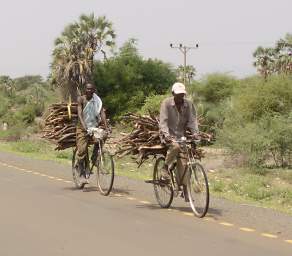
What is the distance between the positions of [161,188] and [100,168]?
201 cm

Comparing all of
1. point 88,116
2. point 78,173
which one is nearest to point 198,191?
point 88,116

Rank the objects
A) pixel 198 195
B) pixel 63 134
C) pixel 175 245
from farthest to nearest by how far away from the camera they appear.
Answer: pixel 63 134, pixel 198 195, pixel 175 245

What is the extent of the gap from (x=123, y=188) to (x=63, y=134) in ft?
6.82

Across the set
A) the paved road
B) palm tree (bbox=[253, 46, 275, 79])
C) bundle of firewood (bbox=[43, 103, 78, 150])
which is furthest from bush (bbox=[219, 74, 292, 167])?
palm tree (bbox=[253, 46, 275, 79])

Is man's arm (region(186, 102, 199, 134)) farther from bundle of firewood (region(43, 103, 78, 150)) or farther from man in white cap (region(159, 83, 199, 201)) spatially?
bundle of firewood (region(43, 103, 78, 150))

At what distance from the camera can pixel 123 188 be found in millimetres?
12961

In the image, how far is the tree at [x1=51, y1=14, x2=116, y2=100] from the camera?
45.0 meters

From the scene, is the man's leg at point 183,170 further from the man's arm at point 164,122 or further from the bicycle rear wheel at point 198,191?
the man's arm at point 164,122

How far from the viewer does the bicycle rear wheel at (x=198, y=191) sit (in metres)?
9.16

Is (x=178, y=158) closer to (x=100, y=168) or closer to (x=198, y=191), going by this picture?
(x=198, y=191)

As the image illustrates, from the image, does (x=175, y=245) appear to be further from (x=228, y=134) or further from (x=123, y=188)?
(x=228, y=134)

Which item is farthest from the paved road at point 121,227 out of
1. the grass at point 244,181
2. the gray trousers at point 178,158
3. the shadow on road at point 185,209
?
the grass at point 244,181

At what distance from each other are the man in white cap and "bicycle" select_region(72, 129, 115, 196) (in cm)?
213

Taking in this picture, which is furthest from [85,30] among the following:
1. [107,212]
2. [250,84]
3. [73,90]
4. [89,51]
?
[107,212]
